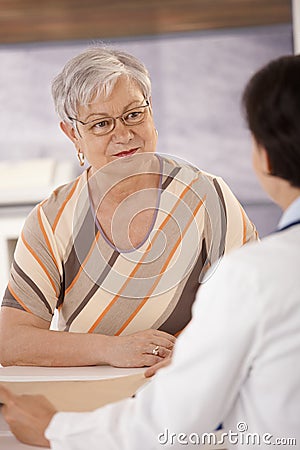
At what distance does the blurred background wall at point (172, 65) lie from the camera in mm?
3291

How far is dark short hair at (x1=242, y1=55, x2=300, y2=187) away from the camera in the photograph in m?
0.91

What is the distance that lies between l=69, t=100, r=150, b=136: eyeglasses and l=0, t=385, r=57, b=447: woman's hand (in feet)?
Result: 2.43

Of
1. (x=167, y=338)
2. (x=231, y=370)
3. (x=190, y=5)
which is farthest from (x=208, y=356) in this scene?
(x=190, y=5)

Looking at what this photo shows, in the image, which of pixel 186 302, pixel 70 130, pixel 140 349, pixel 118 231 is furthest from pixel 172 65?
pixel 140 349

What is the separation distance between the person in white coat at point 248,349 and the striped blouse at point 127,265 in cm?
65

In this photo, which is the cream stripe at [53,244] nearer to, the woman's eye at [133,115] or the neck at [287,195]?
the woman's eye at [133,115]

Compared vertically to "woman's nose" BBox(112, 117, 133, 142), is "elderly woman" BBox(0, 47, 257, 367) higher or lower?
lower

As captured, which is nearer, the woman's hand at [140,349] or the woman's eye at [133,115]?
the woman's hand at [140,349]

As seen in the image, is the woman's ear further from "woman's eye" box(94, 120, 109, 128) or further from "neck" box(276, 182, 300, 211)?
"neck" box(276, 182, 300, 211)

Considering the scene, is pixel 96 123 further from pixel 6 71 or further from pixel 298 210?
pixel 6 71

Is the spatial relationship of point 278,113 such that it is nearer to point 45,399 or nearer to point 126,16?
point 45,399

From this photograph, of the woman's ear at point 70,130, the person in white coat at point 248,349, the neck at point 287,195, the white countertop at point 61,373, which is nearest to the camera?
the person in white coat at point 248,349

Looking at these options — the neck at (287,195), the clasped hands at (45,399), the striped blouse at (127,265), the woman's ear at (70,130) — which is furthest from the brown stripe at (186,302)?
the neck at (287,195)

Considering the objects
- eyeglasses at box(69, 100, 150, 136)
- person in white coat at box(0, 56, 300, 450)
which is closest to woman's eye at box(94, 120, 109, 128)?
eyeglasses at box(69, 100, 150, 136)
